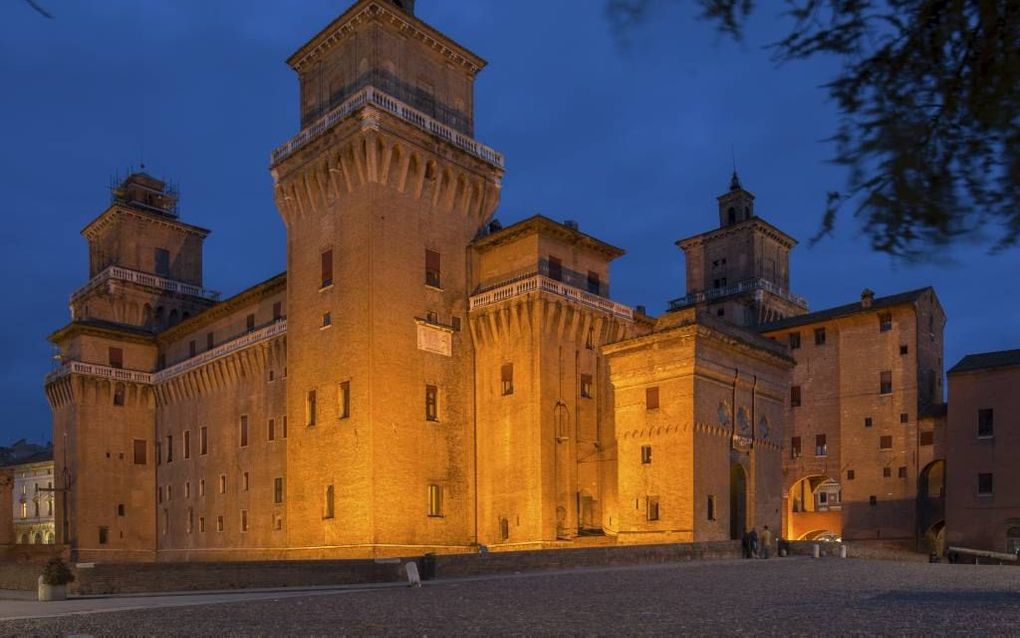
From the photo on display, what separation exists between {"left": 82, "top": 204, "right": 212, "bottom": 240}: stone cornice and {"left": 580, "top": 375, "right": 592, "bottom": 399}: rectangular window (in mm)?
36332

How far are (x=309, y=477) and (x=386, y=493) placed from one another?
4809 millimetres

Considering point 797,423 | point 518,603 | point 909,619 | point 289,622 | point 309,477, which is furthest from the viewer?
point 797,423

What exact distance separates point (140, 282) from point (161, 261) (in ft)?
9.27

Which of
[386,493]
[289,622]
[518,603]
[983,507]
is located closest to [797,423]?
[983,507]

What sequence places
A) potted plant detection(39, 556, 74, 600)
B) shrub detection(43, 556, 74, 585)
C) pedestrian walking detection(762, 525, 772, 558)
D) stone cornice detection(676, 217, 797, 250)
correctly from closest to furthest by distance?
potted plant detection(39, 556, 74, 600) < shrub detection(43, 556, 74, 585) < pedestrian walking detection(762, 525, 772, 558) < stone cornice detection(676, 217, 797, 250)

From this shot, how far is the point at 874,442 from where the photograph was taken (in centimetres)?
5203

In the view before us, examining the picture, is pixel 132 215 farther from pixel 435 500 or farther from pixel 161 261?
pixel 435 500

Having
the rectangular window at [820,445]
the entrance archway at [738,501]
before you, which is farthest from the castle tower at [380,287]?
the rectangular window at [820,445]

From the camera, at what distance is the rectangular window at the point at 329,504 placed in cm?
3850

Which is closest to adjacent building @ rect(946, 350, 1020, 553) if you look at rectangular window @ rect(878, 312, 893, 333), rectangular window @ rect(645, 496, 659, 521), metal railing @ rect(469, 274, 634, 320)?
rectangular window @ rect(878, 312, 893, 333)

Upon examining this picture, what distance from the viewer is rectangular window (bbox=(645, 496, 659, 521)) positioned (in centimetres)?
3456

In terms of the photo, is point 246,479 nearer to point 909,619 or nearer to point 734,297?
point 734,297

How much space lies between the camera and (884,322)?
52.8m

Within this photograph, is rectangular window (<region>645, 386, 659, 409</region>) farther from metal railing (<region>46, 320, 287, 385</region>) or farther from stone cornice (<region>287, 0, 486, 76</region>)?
metal railing (<region>46, 320, 287, 385</region>)
